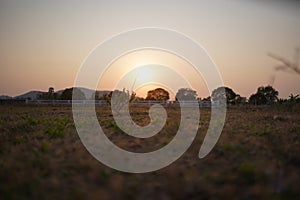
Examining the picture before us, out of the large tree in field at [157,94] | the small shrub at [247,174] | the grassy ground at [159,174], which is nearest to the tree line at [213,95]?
the large tree in field at [157,94]

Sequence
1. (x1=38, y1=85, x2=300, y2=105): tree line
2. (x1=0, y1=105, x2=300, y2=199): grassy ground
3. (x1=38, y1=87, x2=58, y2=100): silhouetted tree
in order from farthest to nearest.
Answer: (x1=38, y1=87, x2=58, y2=100): silhouetted tree, (x1=38, y1=85, x2=300, y2=105): tree line, (x1=0, y1=105, x2=300, y2=199): grassy ground

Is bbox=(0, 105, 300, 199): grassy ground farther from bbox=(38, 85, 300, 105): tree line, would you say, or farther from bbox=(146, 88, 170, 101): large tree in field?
bbox=(146, 88, 170, 101): large tree in field

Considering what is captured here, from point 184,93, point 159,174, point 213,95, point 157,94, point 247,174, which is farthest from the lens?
point 157,94

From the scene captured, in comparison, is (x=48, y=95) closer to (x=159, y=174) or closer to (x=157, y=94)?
(x=157, y=94)

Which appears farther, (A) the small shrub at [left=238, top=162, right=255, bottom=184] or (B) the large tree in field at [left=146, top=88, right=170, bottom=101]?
(B) the large tree in field at [left=146, top=88, right=170, bottom=101]

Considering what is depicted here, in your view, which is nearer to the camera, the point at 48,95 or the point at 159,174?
the point at 159,174

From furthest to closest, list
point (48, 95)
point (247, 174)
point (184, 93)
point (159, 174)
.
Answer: point (48, 95) < point (184, 93) < point (159, 174) < point (247, 174)

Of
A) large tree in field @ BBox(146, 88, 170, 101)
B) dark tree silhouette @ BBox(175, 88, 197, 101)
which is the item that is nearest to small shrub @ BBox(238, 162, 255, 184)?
dark tree silhouette @ BBox(175, 88, 197, 101)

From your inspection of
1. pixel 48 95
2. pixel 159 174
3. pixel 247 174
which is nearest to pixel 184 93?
pixel 48 95

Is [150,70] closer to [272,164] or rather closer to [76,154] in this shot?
[76,154]

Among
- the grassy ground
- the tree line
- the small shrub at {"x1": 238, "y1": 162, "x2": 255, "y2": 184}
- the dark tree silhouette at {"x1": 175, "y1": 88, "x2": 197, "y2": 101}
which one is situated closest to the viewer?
the grassy ground

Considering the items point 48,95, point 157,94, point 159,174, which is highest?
point 157,94

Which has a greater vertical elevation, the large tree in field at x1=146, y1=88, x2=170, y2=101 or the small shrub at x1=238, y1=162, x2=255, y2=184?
the large tree in field at x1=146, y1=88, x2=170, y2=101

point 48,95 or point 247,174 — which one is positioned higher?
point 48,95
